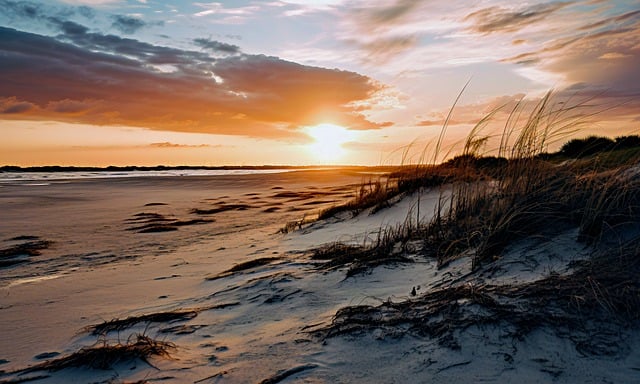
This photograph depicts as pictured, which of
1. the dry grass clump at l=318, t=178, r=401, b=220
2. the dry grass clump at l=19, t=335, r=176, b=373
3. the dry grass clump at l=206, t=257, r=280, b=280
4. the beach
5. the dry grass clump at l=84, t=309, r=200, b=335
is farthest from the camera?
the dry grass clump at l=318, t=178, r=401, b=220

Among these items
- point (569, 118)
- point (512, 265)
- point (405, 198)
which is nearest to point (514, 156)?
point (569, 118)

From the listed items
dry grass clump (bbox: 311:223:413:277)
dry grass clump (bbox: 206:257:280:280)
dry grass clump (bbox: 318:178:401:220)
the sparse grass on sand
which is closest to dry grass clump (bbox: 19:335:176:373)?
the sparse grass on sand

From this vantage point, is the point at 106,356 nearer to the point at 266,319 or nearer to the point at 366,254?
the point at 266,319

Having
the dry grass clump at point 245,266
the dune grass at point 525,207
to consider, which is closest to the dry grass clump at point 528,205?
the dune grass at point 525,207

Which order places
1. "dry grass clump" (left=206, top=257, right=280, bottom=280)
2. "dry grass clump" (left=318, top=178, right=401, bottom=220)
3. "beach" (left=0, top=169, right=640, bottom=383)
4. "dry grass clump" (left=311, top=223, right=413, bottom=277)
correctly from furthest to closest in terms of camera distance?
1. "dry grass clump" (left=318, top=178, right=401, bottom=220)
2. "dry grass clump" (left=206, top=257, right=280, bottom=280)
3. "dry grass clump" (left=311, top=223, right=413, bottom=277)
4. "beach" (left=0, top=169, right=640, bottom=383)

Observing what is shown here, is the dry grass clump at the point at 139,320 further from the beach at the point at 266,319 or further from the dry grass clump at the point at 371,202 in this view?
the dry grass clump at the point at 371,202

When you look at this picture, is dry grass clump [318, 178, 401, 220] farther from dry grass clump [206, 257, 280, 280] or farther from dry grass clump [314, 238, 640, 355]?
dry grass clump [314, 238, 640, 355]

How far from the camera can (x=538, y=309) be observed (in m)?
2.16

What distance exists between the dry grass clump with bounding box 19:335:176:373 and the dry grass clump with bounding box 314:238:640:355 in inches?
34.9

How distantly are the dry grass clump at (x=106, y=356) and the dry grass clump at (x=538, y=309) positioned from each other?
0.89 metres

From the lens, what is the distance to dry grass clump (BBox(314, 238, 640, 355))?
2002mm

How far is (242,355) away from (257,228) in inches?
215

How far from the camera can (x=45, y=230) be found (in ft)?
25.5

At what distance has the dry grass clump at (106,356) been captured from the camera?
2275mm
